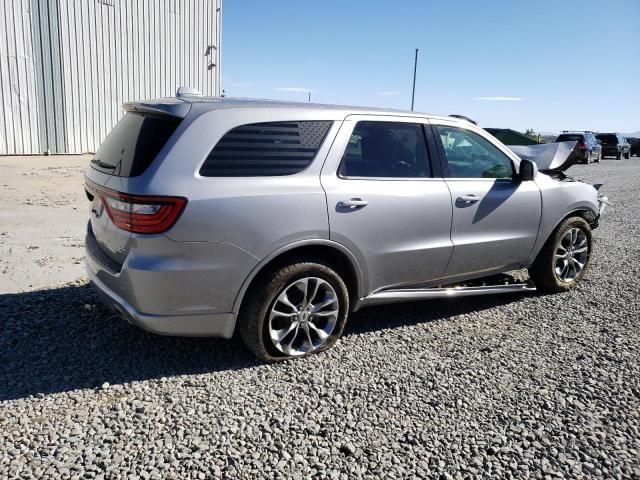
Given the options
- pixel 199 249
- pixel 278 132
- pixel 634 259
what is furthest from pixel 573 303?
pixel 199 249

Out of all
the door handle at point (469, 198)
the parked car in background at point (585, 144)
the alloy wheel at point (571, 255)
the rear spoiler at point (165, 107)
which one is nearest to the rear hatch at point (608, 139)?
the parked car in background at point (585, 144)

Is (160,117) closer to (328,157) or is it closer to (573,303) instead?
(328,157)

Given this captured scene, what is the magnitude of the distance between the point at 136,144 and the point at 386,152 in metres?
1.84

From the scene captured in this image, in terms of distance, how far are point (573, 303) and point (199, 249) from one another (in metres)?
3.86

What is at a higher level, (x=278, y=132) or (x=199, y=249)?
(x=278, y=132)

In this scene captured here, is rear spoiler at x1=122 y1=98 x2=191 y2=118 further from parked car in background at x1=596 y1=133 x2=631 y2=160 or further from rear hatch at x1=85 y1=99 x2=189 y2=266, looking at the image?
parked car in background at x1=596 y1=133 x2=631 y2=160

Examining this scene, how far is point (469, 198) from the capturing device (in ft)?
15.0

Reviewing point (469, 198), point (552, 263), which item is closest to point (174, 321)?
point (469, 198)

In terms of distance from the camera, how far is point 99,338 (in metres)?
4.09

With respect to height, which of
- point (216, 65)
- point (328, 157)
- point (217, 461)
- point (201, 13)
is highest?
point (201, 13)

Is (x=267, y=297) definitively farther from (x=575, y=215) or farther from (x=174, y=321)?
(x=575, y=215)

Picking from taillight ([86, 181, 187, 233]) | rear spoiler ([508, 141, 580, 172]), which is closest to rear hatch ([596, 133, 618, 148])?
rear spoiler ([508, 141, 580, 172])

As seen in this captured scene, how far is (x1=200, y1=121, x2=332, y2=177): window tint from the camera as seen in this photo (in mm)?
3443

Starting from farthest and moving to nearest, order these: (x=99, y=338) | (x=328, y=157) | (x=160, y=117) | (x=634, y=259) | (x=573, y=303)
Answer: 1. (x=634, y=259)
2. (x=573, y=303)
3. (x=99, y=338)
4. (x=328, y=157)
5. (x=160, y=117)
